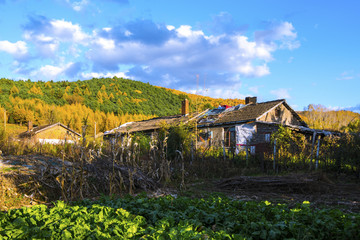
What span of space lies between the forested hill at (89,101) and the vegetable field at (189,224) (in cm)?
3519

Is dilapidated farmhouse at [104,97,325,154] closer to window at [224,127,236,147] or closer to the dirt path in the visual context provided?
window at [224,127,236,147]

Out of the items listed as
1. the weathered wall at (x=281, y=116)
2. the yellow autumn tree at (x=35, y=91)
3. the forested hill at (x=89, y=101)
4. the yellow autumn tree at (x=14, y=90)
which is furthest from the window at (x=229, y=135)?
the yellow autumn tree at (x=35, y=91)

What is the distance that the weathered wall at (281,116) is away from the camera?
883 inches

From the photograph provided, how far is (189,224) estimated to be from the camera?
4.07 m

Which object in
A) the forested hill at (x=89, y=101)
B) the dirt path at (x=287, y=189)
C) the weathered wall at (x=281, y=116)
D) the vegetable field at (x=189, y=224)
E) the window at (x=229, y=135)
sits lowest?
the dirt path at (x=287, y=189)

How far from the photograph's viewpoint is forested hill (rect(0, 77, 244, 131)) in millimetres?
48438

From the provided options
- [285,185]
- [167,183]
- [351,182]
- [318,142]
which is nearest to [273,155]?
[318,142]

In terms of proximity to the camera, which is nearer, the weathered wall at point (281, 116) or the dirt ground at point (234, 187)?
the dirt ground at point (234, 187)

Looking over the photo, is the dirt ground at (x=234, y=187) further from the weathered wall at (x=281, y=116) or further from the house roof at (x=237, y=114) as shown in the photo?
the weathered wall at (x=281, y=116)

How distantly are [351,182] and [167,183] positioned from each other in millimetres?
6276

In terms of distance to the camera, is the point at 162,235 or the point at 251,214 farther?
the point at 251,214

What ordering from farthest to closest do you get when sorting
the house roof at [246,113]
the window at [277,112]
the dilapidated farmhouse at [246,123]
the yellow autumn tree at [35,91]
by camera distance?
the yellow autumn tree at [35,91] < the window at [277,112] < the house roof at [246,113] < the dilapidated farmhouse at [246,123]

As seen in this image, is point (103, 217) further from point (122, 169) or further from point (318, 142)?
point (318, 142)

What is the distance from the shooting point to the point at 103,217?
426 cm
